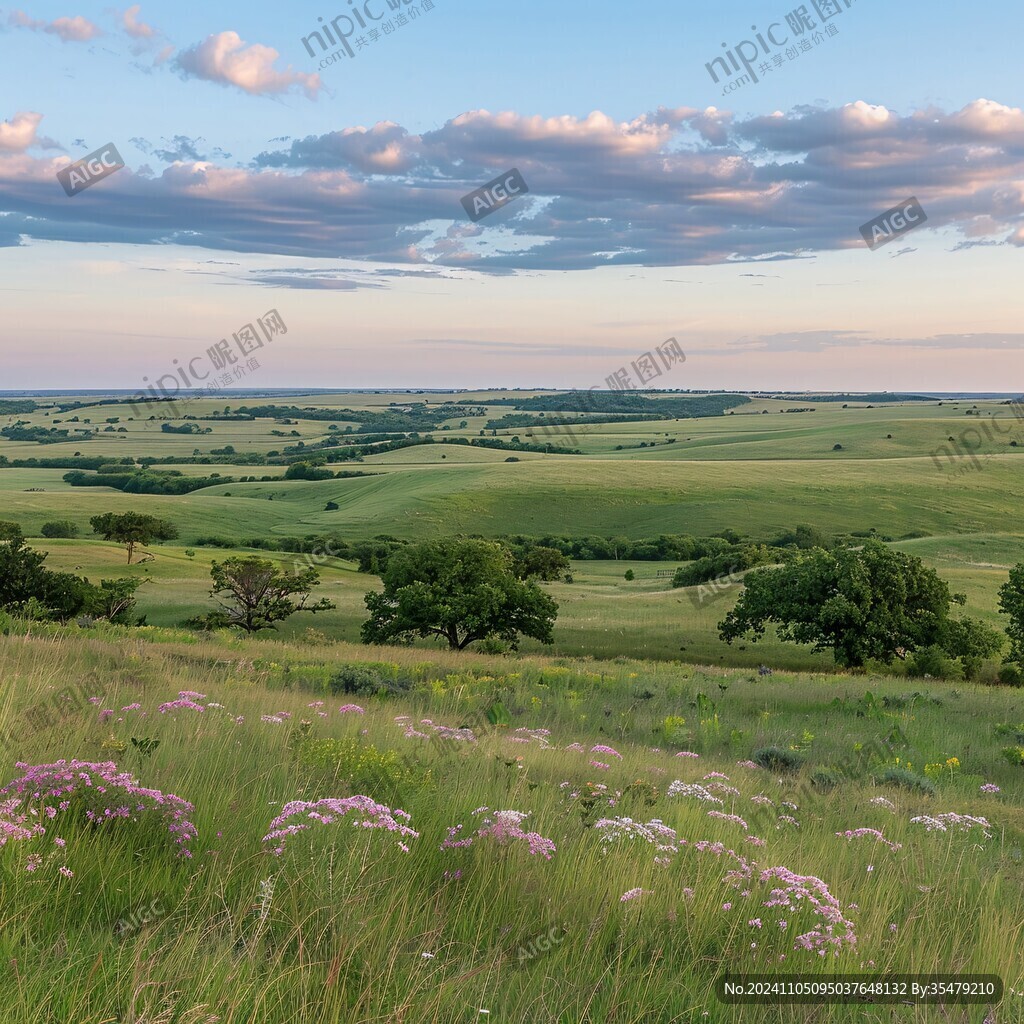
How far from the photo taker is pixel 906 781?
32.5 feet

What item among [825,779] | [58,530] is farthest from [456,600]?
[58,530]

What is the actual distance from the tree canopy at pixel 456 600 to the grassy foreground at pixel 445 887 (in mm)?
34057

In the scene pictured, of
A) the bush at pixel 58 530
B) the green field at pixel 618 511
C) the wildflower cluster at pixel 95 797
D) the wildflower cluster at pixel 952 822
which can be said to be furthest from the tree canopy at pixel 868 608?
the bush at pixel 58 530

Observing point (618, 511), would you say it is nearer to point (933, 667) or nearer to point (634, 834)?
point (933, 667)

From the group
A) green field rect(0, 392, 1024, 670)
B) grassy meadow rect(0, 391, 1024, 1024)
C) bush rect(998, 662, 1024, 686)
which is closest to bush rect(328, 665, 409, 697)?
grassy meadow rect(0, 391, 1024, 1024)

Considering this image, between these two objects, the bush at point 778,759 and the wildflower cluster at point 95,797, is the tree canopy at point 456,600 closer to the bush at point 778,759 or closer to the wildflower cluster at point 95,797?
the bush at point 778,759

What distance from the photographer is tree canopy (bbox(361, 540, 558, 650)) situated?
141ft

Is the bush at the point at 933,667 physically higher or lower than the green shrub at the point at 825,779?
lower

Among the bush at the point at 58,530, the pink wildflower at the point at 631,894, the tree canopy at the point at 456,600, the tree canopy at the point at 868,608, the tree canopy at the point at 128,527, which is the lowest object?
the tree canopy at the point at 868,608

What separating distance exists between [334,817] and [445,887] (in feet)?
2.49

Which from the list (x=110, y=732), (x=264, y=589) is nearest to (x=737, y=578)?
(x=264, y=589)

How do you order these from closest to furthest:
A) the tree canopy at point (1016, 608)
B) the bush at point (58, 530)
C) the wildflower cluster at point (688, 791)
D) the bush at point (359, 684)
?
the wildflower cluster at point (688, 791) < the bush at point (359, 684) < the tree canopy at point (1016, 608) < the bush at point (58, 530)

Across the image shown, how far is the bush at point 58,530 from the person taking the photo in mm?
97500

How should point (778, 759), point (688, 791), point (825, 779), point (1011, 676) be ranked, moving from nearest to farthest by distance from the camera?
point (688, 791)
point (825, 779)
point (778, 759)
point (1011, 676)
